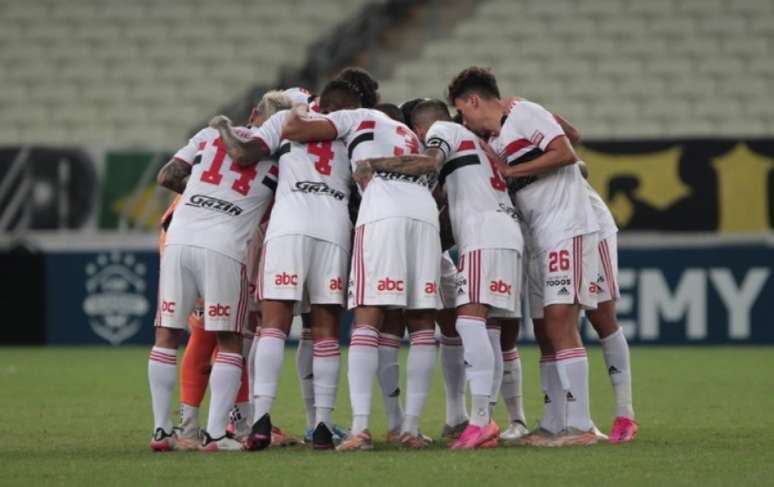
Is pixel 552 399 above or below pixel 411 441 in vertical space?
above

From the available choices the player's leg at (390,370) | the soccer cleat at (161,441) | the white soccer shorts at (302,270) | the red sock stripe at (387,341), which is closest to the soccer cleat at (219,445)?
the soccer cleat at (161,441)

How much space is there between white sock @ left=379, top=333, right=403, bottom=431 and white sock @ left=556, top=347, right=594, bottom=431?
0.91m

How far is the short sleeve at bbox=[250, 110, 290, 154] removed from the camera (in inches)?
319

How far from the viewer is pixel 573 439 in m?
8.05

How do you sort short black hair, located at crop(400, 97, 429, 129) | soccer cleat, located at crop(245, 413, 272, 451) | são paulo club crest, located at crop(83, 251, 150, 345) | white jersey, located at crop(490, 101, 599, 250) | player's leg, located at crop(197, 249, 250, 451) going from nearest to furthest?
soccer cleat, located at crop(245, 413, 272, 451) → player's leg, located at crop(197, 249, 250, 451) → white jersey, located at crop(490, 101, 599, 250) → short black hair, located at crop(400, 97, 429, 129) → são paulo club crest, located at crop(83, 251, 150, 345)

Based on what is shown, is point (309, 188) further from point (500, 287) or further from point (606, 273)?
point (606, 273)

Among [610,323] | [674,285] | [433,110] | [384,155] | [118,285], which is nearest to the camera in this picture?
[384,155]

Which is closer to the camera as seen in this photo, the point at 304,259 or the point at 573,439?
the point at 304,259

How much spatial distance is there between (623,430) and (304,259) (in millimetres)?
1992

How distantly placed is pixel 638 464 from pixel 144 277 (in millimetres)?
10388

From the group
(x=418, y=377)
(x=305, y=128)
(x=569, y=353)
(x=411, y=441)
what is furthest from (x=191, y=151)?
(x=569, y=353)

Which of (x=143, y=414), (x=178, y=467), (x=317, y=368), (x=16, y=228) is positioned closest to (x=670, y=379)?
(x=143, y=414)

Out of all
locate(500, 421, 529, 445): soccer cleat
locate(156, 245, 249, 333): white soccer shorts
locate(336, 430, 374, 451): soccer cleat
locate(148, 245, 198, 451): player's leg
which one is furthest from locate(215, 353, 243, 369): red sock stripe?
locate(500, 421, 529, 445): soccer cleat

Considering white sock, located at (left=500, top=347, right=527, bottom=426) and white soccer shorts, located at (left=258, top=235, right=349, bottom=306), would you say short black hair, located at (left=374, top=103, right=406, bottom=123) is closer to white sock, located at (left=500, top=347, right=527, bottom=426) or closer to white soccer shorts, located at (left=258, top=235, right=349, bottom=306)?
white soccer shorts, located at (left=258, top=235, right=349, bottom=306)
